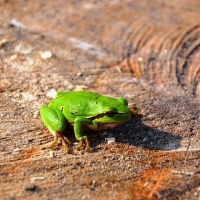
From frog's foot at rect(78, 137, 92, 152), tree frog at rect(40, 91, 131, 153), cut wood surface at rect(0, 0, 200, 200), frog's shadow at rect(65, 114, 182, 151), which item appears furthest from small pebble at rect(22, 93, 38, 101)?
frog's foot at rect(78, 137, 92, 152)

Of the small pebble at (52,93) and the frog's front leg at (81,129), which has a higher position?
the small pebble at (52,93)

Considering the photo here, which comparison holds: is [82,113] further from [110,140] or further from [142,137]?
[142,137]

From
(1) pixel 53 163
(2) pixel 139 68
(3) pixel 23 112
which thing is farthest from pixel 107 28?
(1) pixel 53 163

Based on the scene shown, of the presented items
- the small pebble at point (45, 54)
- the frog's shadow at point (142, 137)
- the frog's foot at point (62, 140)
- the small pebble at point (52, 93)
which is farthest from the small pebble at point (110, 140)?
the small pebble at point (45, 54)

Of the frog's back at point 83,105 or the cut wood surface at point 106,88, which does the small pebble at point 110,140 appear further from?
the frog's back at point 83,105

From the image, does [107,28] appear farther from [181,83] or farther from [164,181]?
[164,181]

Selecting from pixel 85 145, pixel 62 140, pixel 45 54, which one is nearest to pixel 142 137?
pixel 85 145
